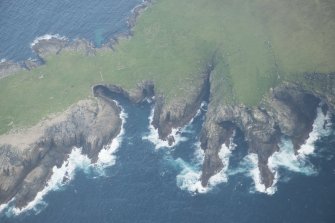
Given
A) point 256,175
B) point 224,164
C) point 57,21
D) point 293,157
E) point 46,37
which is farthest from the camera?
point 57,21

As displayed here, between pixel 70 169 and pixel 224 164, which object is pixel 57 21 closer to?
pixel 70 169

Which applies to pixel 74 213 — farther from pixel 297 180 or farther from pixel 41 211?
pixel 297 180

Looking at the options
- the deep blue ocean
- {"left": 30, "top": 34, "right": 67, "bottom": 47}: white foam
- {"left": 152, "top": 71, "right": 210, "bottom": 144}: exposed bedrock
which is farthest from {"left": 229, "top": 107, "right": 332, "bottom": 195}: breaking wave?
{"left": 30, "top": 34, "right": 67, "bottom": 47}: white foam

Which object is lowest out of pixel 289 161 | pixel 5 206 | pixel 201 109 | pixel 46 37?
pixel 289 161

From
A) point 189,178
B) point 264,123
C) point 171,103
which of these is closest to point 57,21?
point 171,103

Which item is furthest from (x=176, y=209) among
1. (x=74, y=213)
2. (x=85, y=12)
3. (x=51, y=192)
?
(x=85, y=12)

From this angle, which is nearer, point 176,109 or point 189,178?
point 189,178
